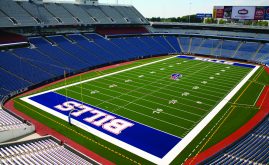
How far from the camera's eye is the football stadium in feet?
53.5

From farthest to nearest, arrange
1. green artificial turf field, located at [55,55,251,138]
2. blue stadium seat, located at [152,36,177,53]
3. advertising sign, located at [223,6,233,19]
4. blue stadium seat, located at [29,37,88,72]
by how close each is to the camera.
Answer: blue stadium seat, located at [152,36,177,53] < advertising sign, located at [223,6,233,19] < blue stadium seat, located at [29,37,88,72] < green artificial turf field, located at [55,55,251,138]

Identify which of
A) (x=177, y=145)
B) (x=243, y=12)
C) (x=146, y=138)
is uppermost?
(x=243, y=12)

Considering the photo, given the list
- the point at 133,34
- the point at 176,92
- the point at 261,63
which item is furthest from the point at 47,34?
the point at 261,63

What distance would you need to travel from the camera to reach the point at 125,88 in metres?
29.0

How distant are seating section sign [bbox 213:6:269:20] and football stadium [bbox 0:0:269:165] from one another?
0.64 ft

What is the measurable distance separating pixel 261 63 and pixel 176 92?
79.0 feet

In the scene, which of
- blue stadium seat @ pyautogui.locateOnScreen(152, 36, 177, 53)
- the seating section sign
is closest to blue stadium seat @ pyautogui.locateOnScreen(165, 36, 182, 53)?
blue stadium seat @ pyautogui.locateOnScreen(152, 36, 177, 53)

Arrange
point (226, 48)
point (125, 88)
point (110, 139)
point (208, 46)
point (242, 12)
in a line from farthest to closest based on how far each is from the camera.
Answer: point (208, 46) < point (226, 48) < point (242, 12) < point (125, 88) < point (110, 139)

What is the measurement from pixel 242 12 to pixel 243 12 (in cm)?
21

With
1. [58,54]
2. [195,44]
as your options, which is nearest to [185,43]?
[195,44]

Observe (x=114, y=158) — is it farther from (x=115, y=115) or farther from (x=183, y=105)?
(x=183, y=105)

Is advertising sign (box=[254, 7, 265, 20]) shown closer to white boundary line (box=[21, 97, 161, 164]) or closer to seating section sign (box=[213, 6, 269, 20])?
seating section sign (box=[213, 6, 269, 20])

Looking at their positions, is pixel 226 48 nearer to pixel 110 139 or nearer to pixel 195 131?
pixel 195 131

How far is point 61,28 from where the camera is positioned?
152ft
